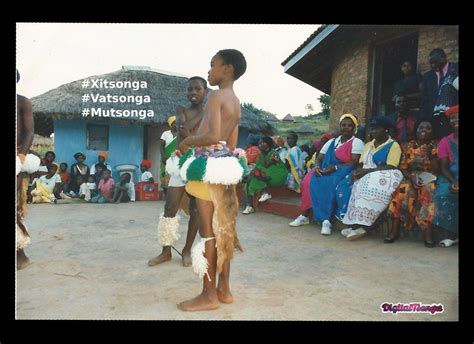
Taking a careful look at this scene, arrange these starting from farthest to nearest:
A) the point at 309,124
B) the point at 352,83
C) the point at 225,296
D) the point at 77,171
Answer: the point at 352,83, the point at 77,171, the point at 309,124, the point at 225,296

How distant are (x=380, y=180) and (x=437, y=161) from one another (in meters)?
0.60

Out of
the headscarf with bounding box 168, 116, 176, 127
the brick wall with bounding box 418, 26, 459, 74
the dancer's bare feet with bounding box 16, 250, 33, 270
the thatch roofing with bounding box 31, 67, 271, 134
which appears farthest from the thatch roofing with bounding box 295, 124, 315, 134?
the dancer's bare feet with bounding box 16, 250, 33, 270

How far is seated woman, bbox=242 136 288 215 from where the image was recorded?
20.7 ft

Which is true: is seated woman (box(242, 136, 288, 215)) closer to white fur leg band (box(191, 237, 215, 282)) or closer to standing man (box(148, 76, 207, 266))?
standing man (box(148, 76, 207, 266))

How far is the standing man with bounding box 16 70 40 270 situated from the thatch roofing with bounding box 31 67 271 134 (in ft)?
0.64

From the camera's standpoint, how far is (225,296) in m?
2.82

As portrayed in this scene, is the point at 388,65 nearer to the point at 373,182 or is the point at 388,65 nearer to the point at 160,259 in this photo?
the point at 373,182

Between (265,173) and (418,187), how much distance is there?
9.02 ft

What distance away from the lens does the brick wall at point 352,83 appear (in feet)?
18.2

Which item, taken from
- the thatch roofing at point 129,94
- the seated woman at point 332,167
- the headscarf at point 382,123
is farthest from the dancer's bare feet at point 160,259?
the headscarf at point 382,123

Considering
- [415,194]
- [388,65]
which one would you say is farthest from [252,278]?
[388,65]

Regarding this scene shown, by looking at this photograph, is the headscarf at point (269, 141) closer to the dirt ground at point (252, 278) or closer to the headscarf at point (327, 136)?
the headscarf at point (327, 136)

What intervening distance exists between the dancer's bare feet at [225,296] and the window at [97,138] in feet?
9.20
